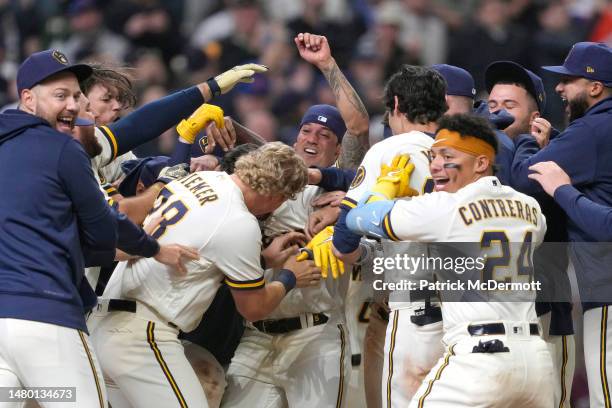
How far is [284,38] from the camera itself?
11.8 metres

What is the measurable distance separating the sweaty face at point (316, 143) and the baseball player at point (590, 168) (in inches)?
54.1

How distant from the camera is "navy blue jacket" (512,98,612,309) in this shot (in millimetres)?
5539

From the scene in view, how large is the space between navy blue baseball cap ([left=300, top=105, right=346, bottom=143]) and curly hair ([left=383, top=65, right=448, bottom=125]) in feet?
3.13

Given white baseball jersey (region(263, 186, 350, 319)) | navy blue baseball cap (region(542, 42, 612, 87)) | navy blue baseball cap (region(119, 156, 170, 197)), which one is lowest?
white baseball jersey (region(263, 186, 350, 319))

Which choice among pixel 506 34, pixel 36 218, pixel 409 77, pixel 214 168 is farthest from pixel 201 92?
pixel 506 34

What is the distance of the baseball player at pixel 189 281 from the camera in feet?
17.4

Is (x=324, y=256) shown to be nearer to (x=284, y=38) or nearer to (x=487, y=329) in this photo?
(x=487, y=329)

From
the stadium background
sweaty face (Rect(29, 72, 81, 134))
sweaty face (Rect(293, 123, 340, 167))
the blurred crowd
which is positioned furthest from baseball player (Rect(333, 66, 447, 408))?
the blurred crowd

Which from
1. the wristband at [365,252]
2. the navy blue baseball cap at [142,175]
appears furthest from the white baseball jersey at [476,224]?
the navy blue baseball cap at [142,175]

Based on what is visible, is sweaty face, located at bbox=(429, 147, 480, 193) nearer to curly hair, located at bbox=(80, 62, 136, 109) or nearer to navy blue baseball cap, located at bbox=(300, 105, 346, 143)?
navy blue baseball cap, located at bbox=(300, 105, 346, 143)

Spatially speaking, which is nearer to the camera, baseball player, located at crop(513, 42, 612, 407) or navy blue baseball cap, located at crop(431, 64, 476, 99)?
baseball player, located at crop(513, 42, 612, 407)

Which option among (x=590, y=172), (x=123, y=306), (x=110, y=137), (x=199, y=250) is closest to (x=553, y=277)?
(x=590, y=172)

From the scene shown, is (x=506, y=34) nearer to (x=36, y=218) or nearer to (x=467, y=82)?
(x=467, y=82)

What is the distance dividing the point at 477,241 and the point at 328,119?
6.79 feet
